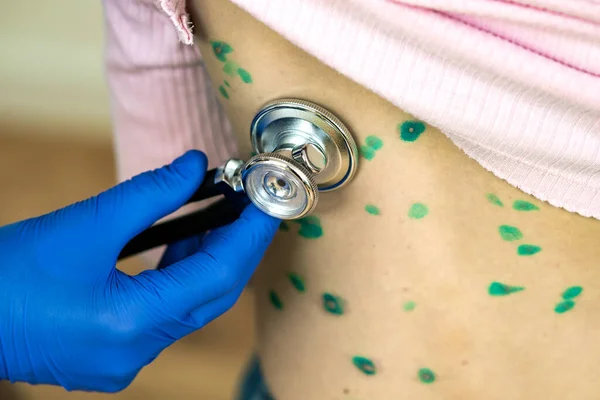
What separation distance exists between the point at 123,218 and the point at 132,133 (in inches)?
5.5

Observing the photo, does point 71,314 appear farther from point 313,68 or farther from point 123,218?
point 313,68

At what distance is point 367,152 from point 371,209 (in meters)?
0.05

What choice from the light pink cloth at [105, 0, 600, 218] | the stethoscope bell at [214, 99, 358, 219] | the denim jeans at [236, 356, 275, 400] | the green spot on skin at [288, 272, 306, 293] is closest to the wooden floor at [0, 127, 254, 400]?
the denim jeans at [236, 356, 275, 400]

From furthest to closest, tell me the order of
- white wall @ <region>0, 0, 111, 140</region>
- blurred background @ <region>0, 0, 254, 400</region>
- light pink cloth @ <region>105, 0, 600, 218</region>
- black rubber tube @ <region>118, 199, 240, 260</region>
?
white wall @ <region>0, 0, 111, 140</region>
blurred background @ <region>0, 0, 254, 400</region>
black rubber tube @ <region>118, 199, 240, 260</region>
light pink cloth @ <region>105, 0, 600, 218</region>

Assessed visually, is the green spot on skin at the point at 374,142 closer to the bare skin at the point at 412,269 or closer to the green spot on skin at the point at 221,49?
the bare skin at the point at 412,269

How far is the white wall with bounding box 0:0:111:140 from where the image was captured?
66.6 inches

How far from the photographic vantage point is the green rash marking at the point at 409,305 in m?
0.53

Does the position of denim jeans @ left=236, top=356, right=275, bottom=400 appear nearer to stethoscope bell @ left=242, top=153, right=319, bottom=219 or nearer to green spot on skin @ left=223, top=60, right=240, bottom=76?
stethoscope bell @ left=242, top=153, right=319, bottom=219

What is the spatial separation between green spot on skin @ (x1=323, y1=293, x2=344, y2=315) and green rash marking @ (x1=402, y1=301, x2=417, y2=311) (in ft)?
0.20

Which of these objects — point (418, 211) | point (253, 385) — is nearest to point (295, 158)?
point (418, 211)

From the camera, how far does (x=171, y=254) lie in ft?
2.40

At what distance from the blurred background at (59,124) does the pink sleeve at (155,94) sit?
80 centimetres

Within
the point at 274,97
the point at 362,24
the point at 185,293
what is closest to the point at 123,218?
the point at 185,293

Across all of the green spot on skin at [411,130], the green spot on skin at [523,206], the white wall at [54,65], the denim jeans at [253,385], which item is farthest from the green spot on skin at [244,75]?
the white wall at [54,65]
